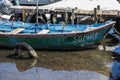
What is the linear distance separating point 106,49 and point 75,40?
2.22 m

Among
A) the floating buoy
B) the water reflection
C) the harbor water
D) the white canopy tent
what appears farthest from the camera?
the white canopy tent

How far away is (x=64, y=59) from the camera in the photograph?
749 inches

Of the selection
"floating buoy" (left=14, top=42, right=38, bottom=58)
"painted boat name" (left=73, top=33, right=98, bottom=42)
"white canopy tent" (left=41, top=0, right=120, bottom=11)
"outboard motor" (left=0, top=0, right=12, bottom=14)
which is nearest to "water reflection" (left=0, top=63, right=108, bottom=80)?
"floating buoy" (left=14, top=42, right=38, bottom=58)

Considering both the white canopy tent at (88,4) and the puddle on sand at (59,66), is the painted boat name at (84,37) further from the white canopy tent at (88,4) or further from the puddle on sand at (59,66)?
the white canopy tent at (88,4)

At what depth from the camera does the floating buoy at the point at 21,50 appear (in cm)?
1888

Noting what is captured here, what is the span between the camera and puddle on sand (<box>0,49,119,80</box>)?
16281mm

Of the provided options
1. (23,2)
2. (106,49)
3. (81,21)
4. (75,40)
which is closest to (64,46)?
(75,40)

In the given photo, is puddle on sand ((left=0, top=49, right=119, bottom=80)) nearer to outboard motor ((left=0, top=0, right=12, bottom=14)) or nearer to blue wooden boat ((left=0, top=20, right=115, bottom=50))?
blue wooden boat ((left=0, top=20, right=115, bottom=50))

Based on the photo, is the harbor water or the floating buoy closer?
the harbor water

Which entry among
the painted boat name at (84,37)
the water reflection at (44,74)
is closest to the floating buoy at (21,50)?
the water reflection at (44,74)

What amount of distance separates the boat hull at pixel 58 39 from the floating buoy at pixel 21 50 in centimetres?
107

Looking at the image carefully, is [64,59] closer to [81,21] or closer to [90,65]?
[90,65]

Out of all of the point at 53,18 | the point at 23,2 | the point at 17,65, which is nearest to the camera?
the point at 17,65

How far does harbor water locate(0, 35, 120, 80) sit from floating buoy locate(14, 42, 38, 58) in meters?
0.32
